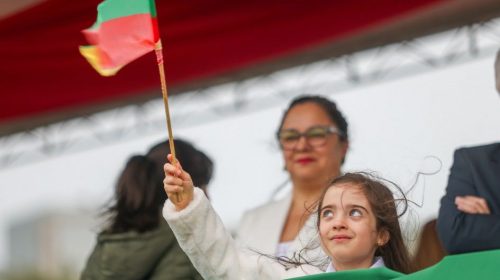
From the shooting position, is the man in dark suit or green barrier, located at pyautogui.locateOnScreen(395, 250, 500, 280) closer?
green barrier, located at pyautogui.locateOnScreen(395, 250, 500, 280)

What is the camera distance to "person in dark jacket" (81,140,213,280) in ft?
11.8

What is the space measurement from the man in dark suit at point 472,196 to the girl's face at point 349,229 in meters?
0.21

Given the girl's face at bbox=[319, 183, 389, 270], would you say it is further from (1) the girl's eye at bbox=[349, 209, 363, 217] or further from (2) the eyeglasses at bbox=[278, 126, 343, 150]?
(2) the eyeglasses at bbox=[278, 126, 343, 150]

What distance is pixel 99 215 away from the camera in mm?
3840

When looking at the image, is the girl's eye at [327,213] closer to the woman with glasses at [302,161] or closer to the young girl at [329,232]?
the young girl at [329,232]

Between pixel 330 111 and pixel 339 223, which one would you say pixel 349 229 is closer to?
pixel 339 223

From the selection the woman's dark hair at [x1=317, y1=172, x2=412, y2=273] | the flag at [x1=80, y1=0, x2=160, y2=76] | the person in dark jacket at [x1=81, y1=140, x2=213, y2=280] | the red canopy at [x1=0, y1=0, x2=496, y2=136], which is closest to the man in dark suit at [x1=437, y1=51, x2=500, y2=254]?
the woman's dark hair at [x1=317, y1=172, x2=412, y2=273]

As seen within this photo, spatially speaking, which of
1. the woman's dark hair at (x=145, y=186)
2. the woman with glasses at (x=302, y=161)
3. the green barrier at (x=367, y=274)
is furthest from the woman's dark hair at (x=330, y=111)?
the green barrier at (x=367, y=274)

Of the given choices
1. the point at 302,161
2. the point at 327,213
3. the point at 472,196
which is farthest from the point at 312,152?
the point at 327,213

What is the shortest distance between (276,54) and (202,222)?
2793mm

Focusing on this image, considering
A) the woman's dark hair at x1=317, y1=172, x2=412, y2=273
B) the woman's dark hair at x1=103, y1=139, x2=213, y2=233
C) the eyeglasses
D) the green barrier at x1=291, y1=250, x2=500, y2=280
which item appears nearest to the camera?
the green barrier at x1=291, y1=250, x2=500, y2=280

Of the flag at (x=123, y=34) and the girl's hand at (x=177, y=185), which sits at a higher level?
the flag at (x=123, y=34)

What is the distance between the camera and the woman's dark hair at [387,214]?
2988mm

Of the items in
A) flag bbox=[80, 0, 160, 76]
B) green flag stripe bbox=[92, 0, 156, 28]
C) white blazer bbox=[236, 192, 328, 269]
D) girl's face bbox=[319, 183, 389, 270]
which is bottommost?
white blazer bbox=[236, 192, 328, 269]
